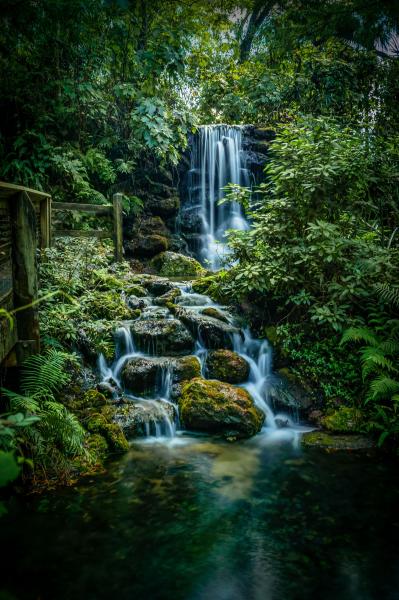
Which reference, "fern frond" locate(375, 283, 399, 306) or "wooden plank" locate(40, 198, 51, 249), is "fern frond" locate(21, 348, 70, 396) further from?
"fern frond" locate(375, 283, 399, 306)

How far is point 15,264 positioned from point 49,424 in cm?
170

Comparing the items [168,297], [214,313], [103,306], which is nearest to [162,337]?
[103,306]

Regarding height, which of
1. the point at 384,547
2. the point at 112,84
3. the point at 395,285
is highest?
the point at 112,84

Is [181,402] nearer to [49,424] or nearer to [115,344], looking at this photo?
[115,344]

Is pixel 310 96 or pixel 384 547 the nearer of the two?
pixel 384 547

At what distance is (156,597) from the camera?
2.69 meters

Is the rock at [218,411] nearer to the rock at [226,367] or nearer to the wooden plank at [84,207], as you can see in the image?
the rock at [226,367]

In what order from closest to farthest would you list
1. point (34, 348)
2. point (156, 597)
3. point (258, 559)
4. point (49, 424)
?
point (156, 597), point (258, 559), point (49, 424), point (34, 348)

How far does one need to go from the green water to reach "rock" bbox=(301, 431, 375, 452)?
336mm

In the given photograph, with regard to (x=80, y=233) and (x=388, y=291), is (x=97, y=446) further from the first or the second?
(x=80, y=233)

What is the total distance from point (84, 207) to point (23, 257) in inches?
215

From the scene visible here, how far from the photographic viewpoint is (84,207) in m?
9.12

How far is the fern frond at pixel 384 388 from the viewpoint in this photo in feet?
16.7

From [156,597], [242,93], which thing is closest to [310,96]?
[242,93]
